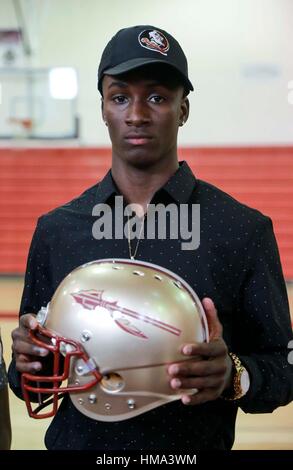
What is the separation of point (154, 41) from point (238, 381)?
64 centimetres

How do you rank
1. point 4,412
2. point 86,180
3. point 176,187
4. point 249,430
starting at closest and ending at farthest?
point 176,187 → point 4,412 → point 249,430 → point 86,180

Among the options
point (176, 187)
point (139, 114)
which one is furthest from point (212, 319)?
point (139, 114)

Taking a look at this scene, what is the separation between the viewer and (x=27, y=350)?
→ 112cm

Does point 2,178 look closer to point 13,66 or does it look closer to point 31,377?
point 13,66

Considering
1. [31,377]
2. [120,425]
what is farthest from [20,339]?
[120,425]

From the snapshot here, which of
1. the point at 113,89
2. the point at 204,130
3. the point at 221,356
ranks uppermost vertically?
the point at 204,130

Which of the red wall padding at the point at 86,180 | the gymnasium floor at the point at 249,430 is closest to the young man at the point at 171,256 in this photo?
the gymnasium floor at the point at 249,430

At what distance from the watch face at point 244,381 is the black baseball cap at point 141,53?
55cm

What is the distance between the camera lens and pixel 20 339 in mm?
1142

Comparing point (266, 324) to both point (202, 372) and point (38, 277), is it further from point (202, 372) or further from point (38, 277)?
point (38, 277)

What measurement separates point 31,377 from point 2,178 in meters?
6.06

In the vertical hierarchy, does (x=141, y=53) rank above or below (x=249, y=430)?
above

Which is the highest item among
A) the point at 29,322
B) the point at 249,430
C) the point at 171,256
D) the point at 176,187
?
the point at 176,187

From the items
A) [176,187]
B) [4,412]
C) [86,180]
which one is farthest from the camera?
[86,180]
